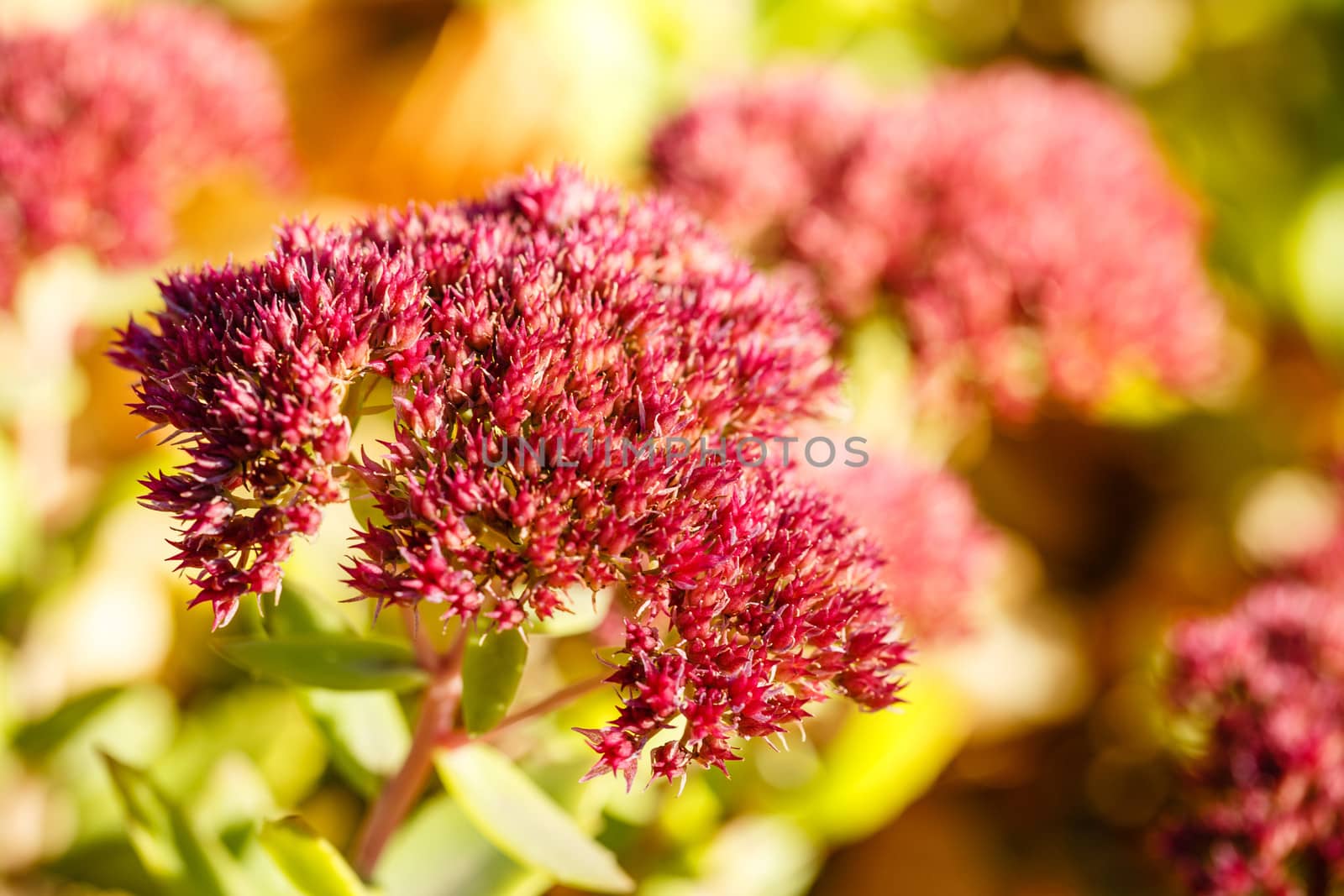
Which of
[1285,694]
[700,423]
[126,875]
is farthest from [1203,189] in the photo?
[126,875]

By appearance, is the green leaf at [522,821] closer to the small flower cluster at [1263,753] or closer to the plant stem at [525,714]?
the plant stem at [525,714]

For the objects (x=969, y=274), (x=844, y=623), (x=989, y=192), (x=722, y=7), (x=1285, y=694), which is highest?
(x=722, y=7)

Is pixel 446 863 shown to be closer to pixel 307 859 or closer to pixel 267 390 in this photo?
pixel 307 859

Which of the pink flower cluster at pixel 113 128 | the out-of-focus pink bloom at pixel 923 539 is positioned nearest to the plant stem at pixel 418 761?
the out-of-focus pink bloom at pixel 923 539

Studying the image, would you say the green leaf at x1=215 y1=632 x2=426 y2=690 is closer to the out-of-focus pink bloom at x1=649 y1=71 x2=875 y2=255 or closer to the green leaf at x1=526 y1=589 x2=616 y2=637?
the green leaf at x1=526 y1=589 x2=616 y2=637

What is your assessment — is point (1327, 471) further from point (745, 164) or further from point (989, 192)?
point (745, 164)

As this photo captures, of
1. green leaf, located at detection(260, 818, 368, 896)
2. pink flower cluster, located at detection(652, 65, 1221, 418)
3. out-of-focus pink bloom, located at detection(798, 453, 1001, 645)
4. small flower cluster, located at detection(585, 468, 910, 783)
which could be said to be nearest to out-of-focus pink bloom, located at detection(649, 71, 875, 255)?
pink flower cluster, located at detection(652, 65, 1221, 418)

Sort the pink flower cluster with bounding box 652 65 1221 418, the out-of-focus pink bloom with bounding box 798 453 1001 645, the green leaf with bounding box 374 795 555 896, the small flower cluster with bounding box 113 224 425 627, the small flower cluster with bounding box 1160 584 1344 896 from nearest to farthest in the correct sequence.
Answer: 1. the small flower cluster with bounding box 113 224 425 627
2. the green leaf with bounding box 374 795 555 896
3. the small flower cluster with bounding box 1160 584 1344 896
4. the out-of-focus pink bloom with bounding box 798 453 1001 645
5. the pink flower cluster with bounding box 652 65 1221 418
